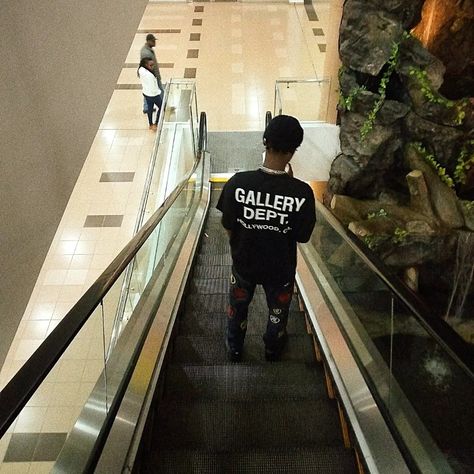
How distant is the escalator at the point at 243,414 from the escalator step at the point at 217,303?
37cm

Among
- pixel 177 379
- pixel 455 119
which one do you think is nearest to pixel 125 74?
pixel 455 119

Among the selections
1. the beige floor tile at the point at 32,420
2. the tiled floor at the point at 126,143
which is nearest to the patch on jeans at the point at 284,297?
the tiled floor at the point at 126,143

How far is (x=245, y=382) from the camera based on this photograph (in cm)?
267

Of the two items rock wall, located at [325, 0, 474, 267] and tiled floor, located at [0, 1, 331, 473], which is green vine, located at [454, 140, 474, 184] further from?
tiled floor, located at [0, 1, 331, 473]

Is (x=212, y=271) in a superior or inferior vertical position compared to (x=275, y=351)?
inferior

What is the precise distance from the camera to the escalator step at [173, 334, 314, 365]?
2.99 metres

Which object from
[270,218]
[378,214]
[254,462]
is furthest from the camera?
[378,214]

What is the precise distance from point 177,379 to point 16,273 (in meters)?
1.11

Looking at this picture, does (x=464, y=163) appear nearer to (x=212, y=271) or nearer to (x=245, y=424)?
(x=212, y=271)

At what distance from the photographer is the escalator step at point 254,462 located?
81.6 inches

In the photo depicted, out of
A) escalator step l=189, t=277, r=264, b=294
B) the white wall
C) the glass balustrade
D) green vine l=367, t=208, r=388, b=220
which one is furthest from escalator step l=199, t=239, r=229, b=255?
green vine l=367, t=208, r=388, b=220

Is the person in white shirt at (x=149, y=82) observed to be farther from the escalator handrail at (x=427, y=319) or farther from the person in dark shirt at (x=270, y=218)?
the escalator handrail at (x=427, y=319)

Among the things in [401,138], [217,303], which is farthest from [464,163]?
[217,303]

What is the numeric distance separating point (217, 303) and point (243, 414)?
1425 mm
